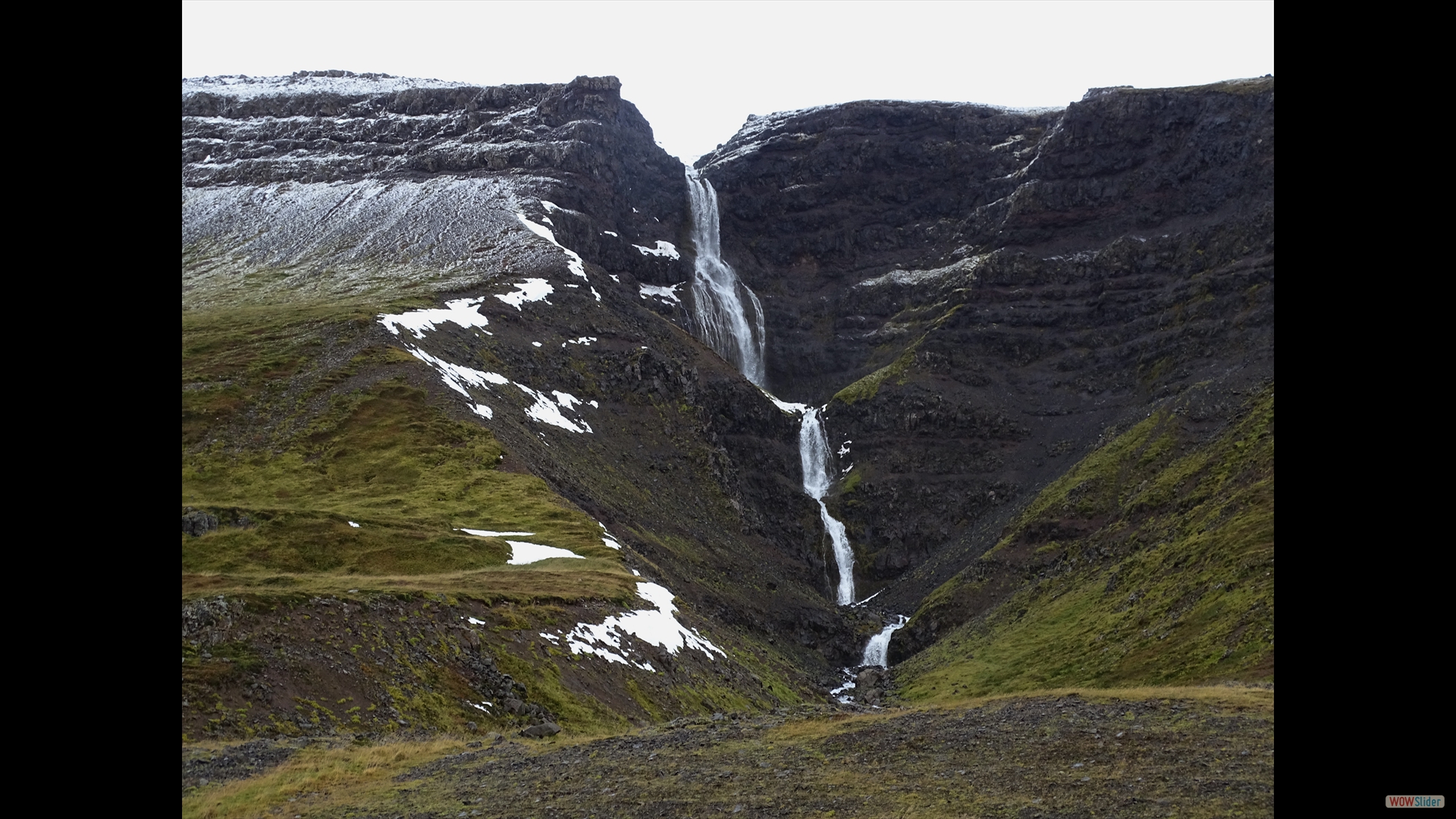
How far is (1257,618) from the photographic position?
40.3 meters

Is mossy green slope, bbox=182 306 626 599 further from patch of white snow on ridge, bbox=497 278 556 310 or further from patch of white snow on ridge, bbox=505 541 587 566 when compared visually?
patch of white snow on ridge, bbox=497 278 556 310

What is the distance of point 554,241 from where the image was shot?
127188 mm

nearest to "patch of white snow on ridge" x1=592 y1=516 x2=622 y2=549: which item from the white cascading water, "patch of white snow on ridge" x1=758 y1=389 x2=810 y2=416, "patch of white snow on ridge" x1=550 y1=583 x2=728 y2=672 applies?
"patch of white snow on ridge" x1=550 y1=583 x2=728 y2=672

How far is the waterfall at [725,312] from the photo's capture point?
13562 centimetres

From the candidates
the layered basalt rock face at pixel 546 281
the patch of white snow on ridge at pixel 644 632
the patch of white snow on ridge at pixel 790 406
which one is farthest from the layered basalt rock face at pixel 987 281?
the patch of white snow on ridge at pixel 644 632

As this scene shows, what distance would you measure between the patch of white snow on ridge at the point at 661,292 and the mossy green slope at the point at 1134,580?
58.4 metres

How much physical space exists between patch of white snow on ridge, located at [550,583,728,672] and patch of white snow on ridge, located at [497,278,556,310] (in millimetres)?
52456

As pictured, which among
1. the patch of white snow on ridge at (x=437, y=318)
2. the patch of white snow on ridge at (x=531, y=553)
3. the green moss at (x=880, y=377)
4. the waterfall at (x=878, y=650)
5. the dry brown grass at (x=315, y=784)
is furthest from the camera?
the green moss at (x=880, y=377)

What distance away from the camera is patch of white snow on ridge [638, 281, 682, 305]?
430 feet

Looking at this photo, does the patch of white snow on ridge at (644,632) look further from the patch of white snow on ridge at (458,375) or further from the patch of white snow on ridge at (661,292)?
the patch of white snow on ridge at (661,292)
